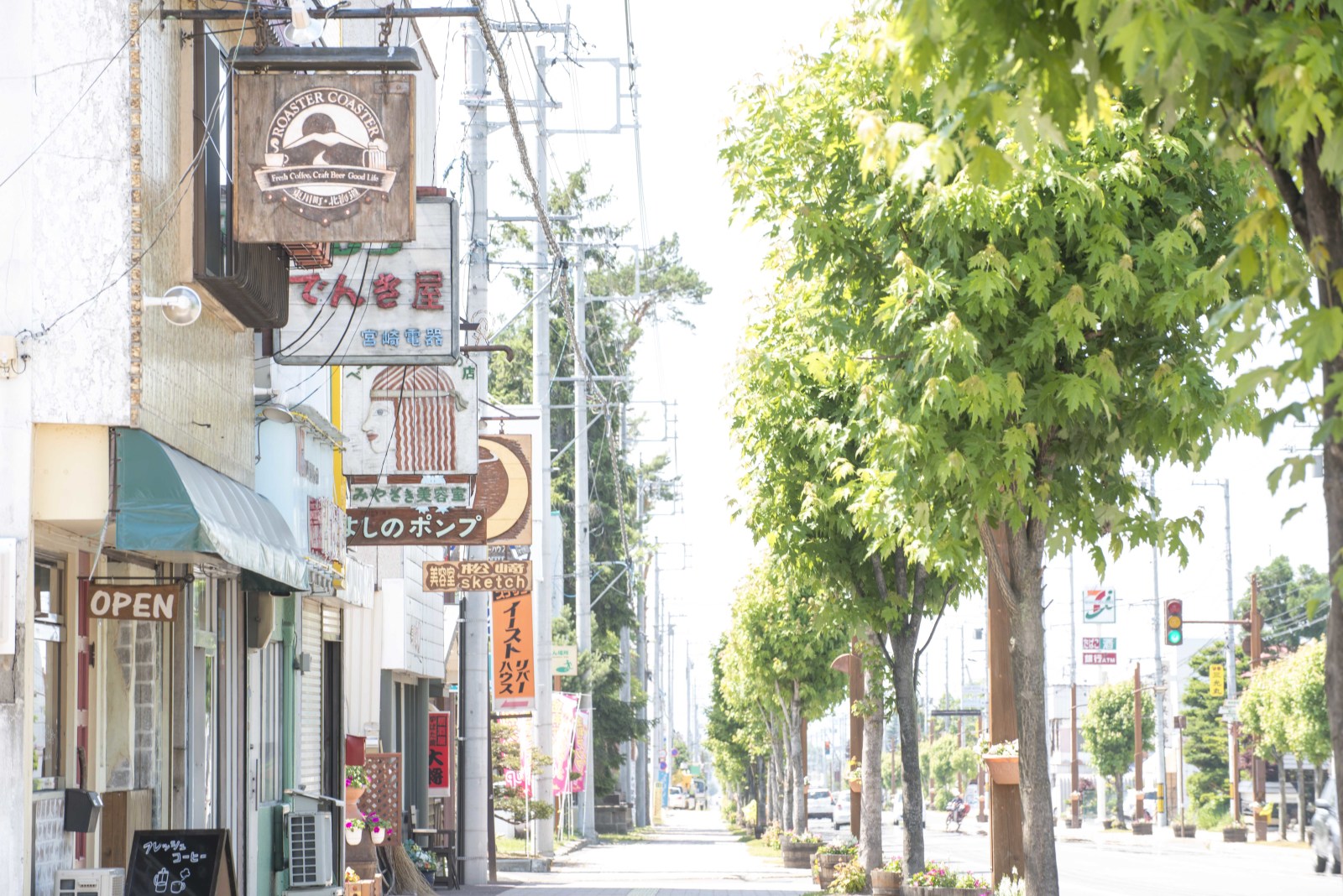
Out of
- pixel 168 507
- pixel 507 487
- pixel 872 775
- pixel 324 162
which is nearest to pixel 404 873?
pixel 507 487

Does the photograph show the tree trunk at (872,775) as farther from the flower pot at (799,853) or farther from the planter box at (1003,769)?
the flower pot at (799,853)

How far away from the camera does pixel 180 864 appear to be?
11555mm

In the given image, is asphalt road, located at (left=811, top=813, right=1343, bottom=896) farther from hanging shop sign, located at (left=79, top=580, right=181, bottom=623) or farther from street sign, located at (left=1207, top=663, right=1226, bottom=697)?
hanging shop sign, located at (left=79, top=580, right=181, bottom=623)

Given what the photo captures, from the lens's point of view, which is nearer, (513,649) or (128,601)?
(128,601)

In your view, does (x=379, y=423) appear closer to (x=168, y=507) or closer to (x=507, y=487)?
(x=507, y=487)

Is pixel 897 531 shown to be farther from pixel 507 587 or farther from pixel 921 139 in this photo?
pixel 507 587

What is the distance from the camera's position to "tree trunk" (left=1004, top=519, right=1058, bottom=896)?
11891 mm

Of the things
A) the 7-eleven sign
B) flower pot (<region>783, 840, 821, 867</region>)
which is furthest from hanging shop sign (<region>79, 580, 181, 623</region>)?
the 7-eleven sign


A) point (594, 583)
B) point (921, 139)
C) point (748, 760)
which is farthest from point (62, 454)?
point (748, 760)

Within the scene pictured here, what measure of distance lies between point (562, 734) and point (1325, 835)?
51.6ft

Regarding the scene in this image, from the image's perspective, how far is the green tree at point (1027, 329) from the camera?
10727 millimetres

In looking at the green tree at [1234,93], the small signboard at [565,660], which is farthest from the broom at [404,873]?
the green tree at [1234,93]

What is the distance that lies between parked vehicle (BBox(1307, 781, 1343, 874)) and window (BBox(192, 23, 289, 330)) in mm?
23004

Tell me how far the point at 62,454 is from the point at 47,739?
211 cm
